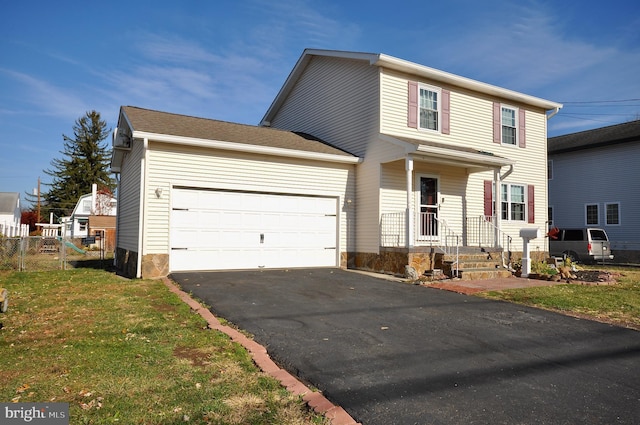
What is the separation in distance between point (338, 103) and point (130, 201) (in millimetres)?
8004

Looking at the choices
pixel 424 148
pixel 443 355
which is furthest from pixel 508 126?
pixel 443 355

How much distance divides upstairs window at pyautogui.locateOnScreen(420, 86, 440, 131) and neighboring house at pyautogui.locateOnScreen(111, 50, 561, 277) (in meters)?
0.04

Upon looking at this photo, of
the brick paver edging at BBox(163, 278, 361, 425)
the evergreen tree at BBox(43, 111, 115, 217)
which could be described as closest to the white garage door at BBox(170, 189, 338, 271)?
the brick paver edging at BBox(163, 278, 361, 425)

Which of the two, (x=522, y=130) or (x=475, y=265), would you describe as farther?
(x=522, y=130)

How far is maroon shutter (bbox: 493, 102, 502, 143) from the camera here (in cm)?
1564

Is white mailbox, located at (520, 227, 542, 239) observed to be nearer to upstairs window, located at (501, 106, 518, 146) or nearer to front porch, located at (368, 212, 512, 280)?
front porch, located at (368, 212, 512, 280)

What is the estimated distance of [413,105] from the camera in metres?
13.7

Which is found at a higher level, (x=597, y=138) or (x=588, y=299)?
(x=597, y=138)

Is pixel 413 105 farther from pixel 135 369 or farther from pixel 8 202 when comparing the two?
pixel 8 202

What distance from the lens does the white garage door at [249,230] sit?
11258 millimetres

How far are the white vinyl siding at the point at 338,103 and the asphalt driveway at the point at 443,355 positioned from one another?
7.19 metres

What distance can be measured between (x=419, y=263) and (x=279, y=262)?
4.20 meters

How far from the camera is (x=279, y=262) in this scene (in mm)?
12562

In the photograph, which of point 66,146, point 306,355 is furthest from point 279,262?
point 66,146
